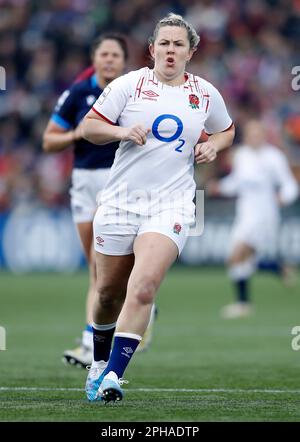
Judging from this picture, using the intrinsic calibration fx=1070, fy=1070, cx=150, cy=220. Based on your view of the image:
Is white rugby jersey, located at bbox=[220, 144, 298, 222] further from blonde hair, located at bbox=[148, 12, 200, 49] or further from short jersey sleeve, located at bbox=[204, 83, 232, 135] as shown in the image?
blonde hair, located at bbox=[148, 12, 200, 49]

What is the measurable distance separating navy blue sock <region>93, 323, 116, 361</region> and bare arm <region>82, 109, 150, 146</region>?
1.34 m

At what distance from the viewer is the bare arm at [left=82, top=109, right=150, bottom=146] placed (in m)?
6.62

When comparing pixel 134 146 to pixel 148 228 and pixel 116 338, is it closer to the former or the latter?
pixel 148 228

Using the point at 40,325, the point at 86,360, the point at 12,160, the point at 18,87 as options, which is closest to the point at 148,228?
the point at 86,360

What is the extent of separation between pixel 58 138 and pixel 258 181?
6914mm

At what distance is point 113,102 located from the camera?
6883 mm

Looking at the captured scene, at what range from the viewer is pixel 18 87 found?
76.6 feet

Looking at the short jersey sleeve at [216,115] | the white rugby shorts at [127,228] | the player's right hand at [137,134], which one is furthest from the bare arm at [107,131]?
the short jersey sleeve at [216,115]

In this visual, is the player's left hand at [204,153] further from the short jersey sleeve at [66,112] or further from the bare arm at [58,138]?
the short jersey sleeve at [66,112]

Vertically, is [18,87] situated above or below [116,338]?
above

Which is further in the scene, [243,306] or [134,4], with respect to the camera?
[134,4]

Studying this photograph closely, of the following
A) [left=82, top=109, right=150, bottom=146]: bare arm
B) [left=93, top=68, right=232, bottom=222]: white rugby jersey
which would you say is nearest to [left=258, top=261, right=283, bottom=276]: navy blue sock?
[left=93, top=68, right=232, bottom=222]: white rugby jersey

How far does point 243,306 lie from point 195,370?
5.91 m

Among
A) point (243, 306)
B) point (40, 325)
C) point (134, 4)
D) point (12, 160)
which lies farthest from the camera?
point (134, 4)
